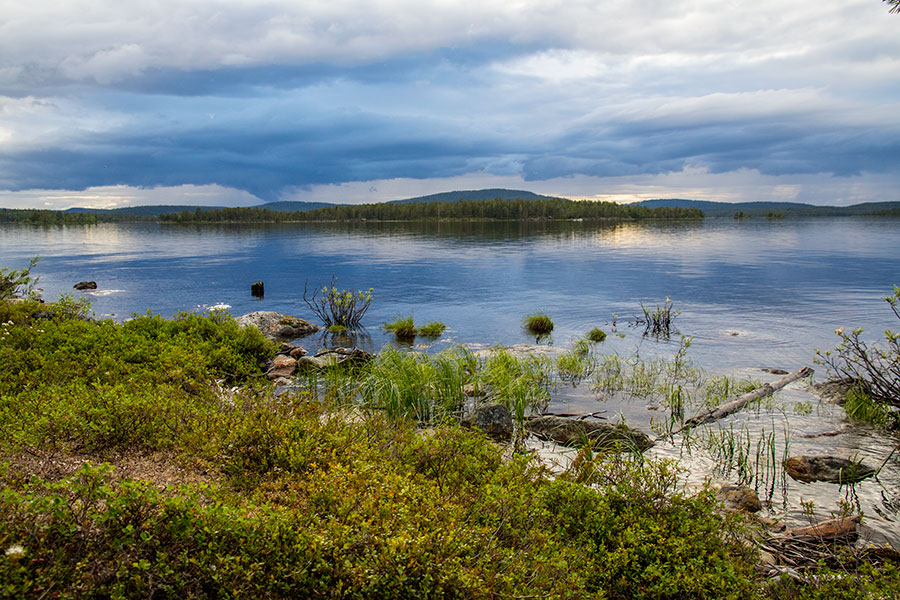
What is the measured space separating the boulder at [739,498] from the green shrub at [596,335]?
42.9 ft

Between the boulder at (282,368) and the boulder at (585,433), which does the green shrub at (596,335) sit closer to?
the boulder at (585,433)

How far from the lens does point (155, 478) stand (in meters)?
5.47

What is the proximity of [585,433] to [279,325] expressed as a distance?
16.2 m

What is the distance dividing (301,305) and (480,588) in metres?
28.9

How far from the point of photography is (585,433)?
34.1ft

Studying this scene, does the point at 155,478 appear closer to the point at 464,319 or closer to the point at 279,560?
the point at 279,560

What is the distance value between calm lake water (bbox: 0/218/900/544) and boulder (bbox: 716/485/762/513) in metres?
0.32

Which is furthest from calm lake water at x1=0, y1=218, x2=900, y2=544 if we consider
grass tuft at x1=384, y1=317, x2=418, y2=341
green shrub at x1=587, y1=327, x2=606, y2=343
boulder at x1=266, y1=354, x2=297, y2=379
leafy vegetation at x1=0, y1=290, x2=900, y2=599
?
boulder at x1=266, y1=354, x2=297, y2=379

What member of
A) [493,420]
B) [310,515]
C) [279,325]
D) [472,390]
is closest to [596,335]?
[472,390]

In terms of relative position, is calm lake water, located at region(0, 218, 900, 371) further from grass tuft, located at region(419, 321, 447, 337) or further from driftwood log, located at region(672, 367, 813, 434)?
driftwood log, located at region(672, 367, 813, 434)

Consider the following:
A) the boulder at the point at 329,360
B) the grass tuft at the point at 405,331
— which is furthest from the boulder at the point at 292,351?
the grass tuft at the point at 405,331

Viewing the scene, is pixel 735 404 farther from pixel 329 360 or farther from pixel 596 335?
pixel 329 360

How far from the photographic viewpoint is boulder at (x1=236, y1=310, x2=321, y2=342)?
22641mm

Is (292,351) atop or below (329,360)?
Result: below
